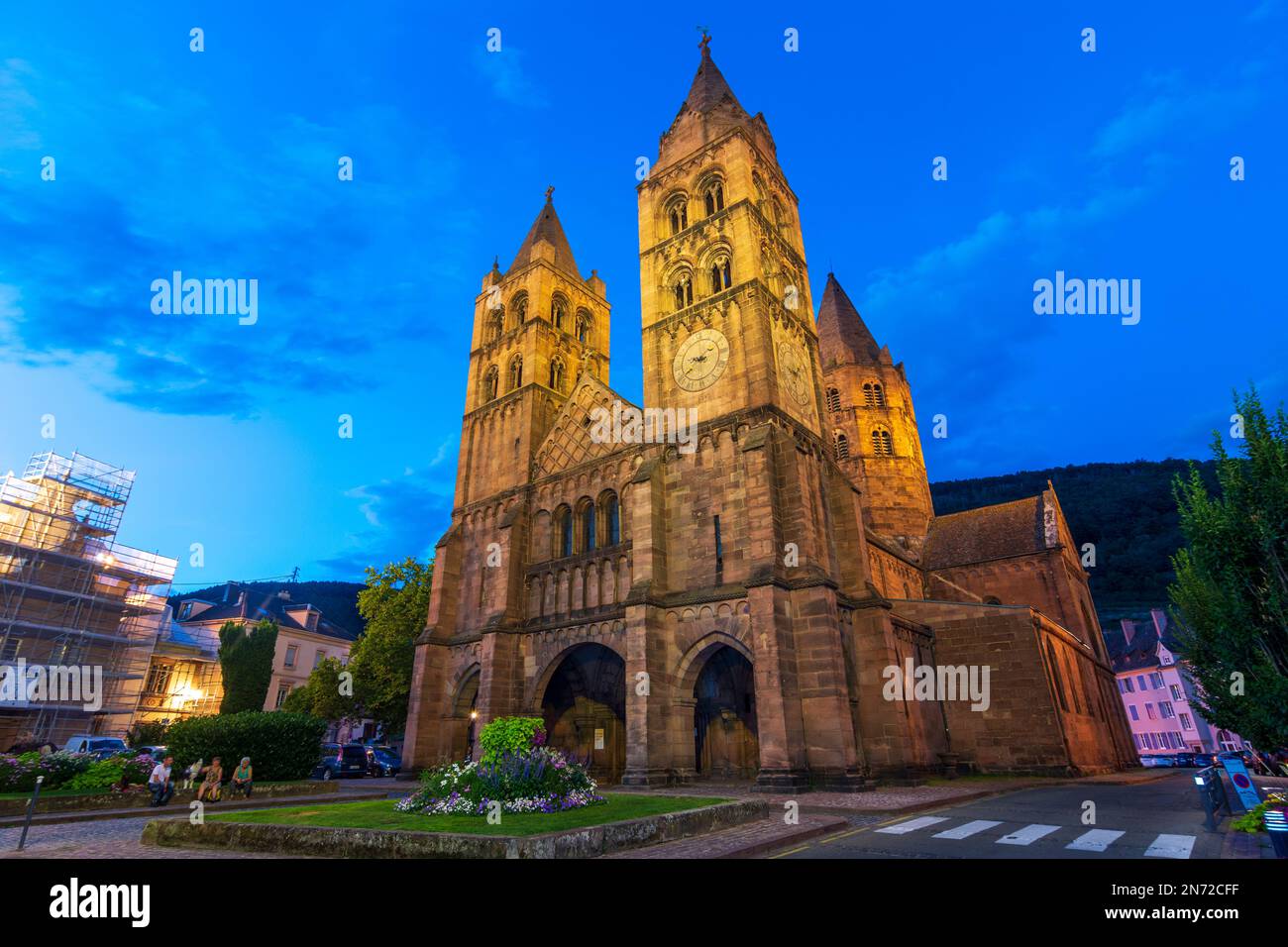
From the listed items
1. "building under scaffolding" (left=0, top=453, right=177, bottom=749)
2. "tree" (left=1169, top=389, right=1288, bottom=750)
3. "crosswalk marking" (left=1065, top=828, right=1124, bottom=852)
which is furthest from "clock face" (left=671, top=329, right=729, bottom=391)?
"building under scaffolding" (left=0, top=453, right=177, bottom=749)

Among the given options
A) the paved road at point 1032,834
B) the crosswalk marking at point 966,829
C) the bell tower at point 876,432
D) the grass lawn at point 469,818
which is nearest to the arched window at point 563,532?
the grass lawn at point 469,818

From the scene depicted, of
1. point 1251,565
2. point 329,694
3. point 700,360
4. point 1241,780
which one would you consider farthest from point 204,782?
point 1251,565

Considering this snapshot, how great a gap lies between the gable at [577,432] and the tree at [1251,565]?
2111cm

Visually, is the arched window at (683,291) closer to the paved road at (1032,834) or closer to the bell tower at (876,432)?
the bell tower at (876,432)

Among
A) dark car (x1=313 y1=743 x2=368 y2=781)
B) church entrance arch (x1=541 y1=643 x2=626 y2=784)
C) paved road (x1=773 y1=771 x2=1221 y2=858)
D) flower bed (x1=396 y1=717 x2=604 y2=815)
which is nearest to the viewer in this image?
paved road (x1=773 y1=771 x2=1221 y2=858)

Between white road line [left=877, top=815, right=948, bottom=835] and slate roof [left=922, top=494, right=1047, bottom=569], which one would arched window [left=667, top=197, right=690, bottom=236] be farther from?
white road line [left=877, top=815, right=948, bottom=835]

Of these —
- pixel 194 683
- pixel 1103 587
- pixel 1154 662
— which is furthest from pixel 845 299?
pixel 1103 587

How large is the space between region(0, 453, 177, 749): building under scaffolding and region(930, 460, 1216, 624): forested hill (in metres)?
110

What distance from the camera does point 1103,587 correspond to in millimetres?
101562

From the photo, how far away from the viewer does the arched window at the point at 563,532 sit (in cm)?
2966

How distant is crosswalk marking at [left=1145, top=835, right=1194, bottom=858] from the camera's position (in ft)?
28.4

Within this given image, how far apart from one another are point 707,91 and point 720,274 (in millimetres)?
12754

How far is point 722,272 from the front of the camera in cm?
2986
